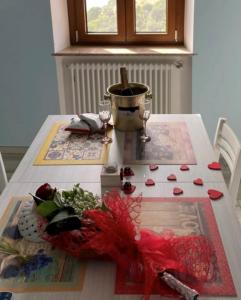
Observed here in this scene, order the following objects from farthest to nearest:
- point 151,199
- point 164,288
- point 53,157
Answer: point 53,157
point 151,199
point 164,288

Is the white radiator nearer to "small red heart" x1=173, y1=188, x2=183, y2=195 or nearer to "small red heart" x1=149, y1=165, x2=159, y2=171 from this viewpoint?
"small red heart" x1=149, y1=165, x2=159, y2=171

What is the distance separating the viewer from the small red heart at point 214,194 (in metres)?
1.53

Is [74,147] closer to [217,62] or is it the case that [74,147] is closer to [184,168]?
[184,168]

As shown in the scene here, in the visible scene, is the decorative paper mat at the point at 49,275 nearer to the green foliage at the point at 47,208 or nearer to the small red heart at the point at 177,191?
the green foliage at the point at 47,208

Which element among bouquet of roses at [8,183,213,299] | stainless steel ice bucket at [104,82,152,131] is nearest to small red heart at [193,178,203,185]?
bouquet of roses at [8,183,213,299]

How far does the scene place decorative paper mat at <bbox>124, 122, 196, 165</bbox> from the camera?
1829 millimetres

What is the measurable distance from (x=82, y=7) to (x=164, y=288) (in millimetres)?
2664

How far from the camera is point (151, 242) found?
1216 mm

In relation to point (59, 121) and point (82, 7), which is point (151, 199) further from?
point (82, 7)

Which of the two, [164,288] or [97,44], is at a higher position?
[97,44]

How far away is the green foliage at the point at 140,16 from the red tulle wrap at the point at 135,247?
7.68ft

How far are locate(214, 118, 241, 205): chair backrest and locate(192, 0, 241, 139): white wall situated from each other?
43.6 inches

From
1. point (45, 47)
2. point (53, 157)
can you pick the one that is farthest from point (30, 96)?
point (53, 157)

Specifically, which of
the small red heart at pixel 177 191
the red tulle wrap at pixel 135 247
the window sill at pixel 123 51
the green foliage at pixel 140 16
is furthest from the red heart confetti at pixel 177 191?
the green foliage at pixel 140 16
